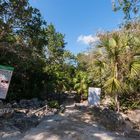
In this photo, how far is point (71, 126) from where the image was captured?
33.8ft

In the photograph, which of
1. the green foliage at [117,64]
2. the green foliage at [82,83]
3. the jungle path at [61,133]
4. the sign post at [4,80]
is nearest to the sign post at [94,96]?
the green foliage at [117,64]

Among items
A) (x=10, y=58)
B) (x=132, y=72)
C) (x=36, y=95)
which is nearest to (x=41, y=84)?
(x=36, y=95)

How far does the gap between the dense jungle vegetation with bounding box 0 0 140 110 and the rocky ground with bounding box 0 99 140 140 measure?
254 centimetres

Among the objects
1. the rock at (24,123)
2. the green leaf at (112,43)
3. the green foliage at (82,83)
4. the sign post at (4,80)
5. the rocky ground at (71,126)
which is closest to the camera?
the sign post at (4,80)

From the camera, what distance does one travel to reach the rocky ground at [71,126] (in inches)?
357

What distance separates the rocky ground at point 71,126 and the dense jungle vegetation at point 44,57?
2.54 metres

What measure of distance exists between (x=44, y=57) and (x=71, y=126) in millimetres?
9361

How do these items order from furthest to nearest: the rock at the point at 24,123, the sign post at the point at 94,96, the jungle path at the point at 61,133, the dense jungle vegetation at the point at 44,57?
the sign post at the point at 94,96
the dense jungle vegetation at the point at 44,57
the rock at the point at 24,123
the jungle path at the point at 61,133

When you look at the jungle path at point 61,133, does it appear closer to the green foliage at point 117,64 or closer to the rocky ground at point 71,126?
the rocky ground at point 71,126

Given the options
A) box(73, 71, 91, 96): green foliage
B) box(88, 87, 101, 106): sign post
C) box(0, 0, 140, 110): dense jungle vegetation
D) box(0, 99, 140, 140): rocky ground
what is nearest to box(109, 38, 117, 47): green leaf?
box(0, 0, 140, 110): dense jungle vegetation

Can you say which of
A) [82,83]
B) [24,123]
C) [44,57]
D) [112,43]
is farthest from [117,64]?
[82,83]

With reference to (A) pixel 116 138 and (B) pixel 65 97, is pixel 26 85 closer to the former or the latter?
(B) pixel 65 97

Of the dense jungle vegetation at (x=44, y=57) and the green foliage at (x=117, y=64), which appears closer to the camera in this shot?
the dense jungle vegetation at (x=44, y=57)

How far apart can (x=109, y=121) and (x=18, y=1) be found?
6.53 meters
